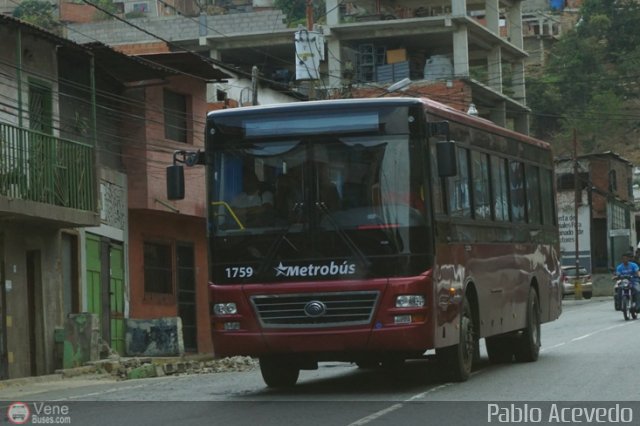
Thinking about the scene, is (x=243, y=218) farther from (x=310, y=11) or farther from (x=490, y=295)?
Answer: (x=310, y=11)

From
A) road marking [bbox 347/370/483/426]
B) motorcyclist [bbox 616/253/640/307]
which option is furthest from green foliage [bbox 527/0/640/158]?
road marking [bbox 347/370/483/426]

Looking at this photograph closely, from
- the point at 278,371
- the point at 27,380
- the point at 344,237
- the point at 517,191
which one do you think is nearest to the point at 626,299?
the point at 517,191

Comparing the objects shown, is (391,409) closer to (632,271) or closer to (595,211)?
(632,271)

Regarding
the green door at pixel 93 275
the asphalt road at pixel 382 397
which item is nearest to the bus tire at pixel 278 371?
the asphalt road at pixel 382 397

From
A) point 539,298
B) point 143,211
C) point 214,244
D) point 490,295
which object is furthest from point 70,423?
point 143,211

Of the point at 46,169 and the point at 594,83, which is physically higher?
the point at 594,83

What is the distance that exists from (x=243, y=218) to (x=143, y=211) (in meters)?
16.6

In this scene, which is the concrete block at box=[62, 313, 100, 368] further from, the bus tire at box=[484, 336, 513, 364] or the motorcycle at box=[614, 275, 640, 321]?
the motorcycle at box=[614, 275, 640, 321]

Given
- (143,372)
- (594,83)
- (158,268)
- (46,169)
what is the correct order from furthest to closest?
1. (594,83)
2. (158,268)
3. (46,169)
4. (143,372)

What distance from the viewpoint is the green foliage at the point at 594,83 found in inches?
4195

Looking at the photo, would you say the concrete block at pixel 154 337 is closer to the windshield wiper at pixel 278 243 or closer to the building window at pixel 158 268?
the building window at pixel 158 268

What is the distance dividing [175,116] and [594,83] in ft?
275

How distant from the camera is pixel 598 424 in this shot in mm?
10758

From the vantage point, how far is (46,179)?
23.8 metres
